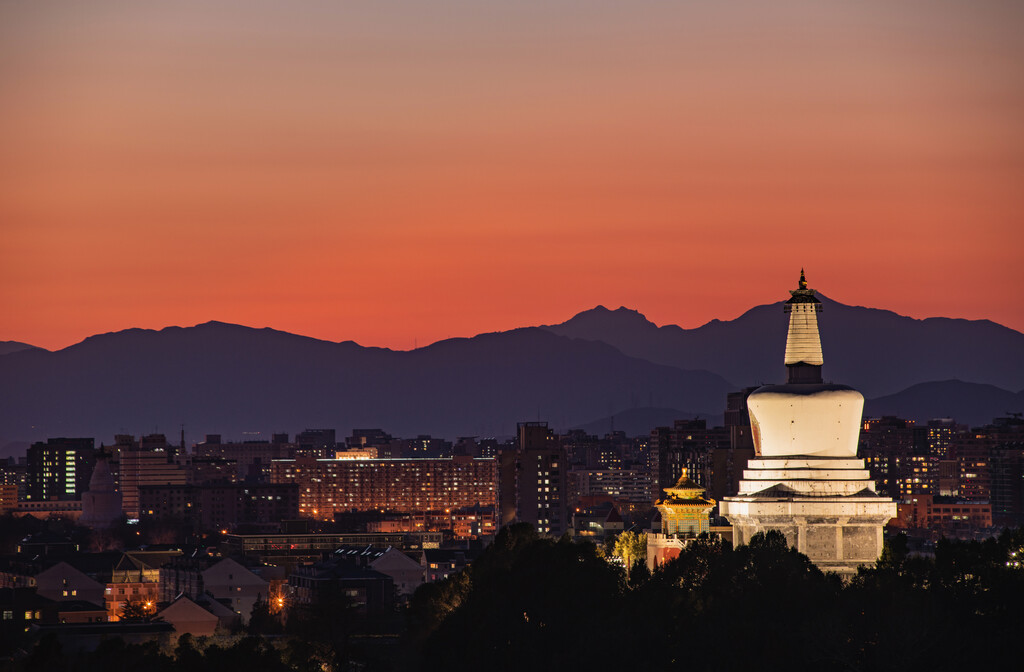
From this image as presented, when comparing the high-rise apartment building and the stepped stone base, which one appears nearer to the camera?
the stepped stone base

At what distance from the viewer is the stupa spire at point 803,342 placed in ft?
208

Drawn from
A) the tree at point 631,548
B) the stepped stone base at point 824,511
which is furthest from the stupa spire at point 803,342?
the tree at point 631,548

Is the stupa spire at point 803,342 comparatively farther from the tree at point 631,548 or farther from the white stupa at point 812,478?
the tree at point 631,548

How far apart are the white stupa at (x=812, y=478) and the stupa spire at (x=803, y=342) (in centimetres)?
3

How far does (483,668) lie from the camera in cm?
5538

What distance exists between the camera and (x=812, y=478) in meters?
62.2

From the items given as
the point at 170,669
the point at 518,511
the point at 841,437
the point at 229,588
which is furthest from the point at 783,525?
the point at 518,511

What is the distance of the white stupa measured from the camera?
61781mm

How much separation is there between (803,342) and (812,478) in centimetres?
399

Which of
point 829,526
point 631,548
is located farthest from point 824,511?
point 631,548

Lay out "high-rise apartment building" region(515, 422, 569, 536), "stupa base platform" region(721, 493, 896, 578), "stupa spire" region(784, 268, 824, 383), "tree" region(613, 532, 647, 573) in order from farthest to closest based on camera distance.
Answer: "high-rise apartment building" region(515, 422, 569, 536), "tree" region(613, 532, 647, 573), "stupa spire" region(784, 268, 824, 383), "stupa base platform" region(721, 493, 896, 578)

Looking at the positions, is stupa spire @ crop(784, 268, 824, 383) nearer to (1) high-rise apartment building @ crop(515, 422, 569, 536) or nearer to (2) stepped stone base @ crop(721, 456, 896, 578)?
(2) stepped stone base @ crop(721, 456, 896, 578)

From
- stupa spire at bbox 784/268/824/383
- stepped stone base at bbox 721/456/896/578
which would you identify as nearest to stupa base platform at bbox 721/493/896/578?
stepped stone base at bbox 721/456/896/578

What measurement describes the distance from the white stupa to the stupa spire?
3 centimetres
